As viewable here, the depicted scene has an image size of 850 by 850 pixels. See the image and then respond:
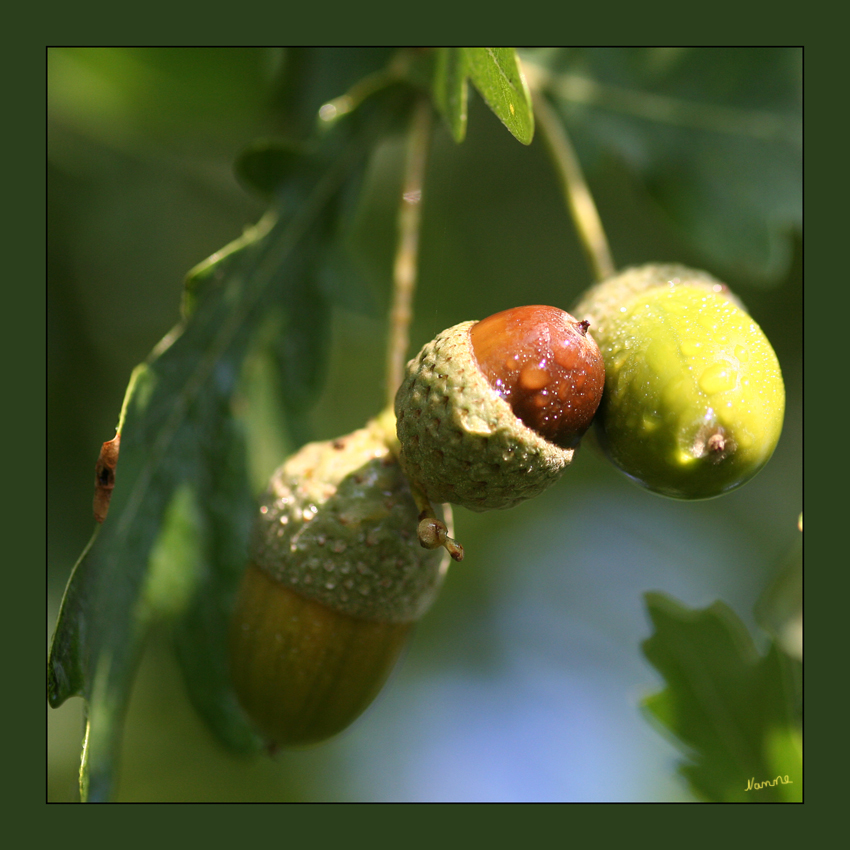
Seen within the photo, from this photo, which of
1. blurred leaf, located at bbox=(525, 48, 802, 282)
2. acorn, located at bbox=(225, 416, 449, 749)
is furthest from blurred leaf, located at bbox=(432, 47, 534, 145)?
blurred leaf, located at bbox=(525, 48, 802, 282)

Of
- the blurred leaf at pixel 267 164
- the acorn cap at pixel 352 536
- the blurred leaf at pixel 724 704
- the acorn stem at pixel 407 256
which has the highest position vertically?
the blurred leaf at pixel 267 164

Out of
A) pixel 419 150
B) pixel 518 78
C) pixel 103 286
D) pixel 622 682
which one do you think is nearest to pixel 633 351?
pixel 518 78

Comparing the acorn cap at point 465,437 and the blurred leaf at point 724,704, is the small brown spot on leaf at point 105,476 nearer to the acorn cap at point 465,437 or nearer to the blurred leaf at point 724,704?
the acorn cap at point 465,437

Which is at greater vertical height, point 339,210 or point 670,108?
point 670,108

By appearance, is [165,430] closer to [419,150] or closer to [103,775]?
[103,775]

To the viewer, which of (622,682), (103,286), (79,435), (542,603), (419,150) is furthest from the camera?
(542,603)

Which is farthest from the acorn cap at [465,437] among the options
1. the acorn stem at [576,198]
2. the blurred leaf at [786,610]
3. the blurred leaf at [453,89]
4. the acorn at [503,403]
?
the blurred leaf at [786,610]
